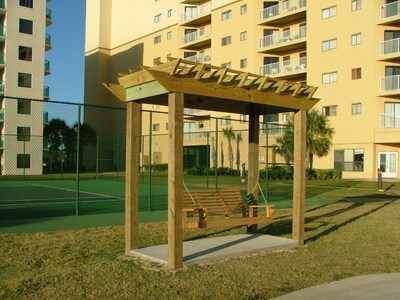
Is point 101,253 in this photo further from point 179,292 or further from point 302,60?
point 302,60

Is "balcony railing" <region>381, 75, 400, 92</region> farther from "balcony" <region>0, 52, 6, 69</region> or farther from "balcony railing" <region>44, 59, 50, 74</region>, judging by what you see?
"balcony" <region>0, 52, 6, 69</region>

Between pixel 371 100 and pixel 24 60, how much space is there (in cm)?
3597

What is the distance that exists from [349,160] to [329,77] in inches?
312

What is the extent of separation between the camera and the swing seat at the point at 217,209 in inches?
326

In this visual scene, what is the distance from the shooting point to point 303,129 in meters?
9.24

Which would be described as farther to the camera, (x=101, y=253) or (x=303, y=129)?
(x=303, y=129)

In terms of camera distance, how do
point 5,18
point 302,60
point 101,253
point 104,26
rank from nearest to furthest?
point 101,253 → point 302,60 → point 5,18 → point 104,26

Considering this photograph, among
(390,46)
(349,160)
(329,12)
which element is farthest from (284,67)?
(349,160)

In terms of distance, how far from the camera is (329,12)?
43.9 meters

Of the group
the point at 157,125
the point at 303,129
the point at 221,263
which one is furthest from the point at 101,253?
the point at 157,125

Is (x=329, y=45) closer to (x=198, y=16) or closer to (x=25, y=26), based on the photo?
(x=198, y=16)

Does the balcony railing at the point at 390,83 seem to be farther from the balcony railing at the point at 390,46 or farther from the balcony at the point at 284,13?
the balcony at the point at 284,13

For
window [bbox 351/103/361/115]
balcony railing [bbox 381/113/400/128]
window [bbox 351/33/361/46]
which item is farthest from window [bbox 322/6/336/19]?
balcony railing [bbox 381/113/400/128]

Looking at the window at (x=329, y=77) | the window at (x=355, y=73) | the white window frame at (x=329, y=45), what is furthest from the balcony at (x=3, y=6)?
the window at (x=355, y=73)
